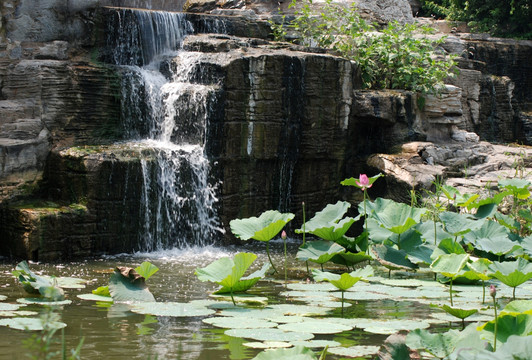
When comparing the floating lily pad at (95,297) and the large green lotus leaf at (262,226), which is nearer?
the floating lily pad at (95,297)

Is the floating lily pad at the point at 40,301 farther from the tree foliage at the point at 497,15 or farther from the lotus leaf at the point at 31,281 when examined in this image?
the tree foliage at the point at 497,15

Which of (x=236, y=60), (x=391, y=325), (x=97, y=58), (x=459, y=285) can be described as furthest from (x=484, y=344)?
(x=97, y=58)

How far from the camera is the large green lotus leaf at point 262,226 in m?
5.13

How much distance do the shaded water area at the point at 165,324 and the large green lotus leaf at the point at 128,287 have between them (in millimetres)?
70

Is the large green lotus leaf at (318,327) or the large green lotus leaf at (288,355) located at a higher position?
the large green lotus leaf at (288,355)

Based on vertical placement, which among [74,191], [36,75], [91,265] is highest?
[36,75]

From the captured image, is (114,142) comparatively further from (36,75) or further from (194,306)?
(194,306)

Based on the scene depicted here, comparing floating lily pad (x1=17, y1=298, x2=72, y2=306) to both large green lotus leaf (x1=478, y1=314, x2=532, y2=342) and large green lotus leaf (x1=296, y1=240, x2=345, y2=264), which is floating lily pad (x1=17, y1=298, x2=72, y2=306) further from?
large green lotus leaf (x1=478, y1=314, x2=532, y2=342)

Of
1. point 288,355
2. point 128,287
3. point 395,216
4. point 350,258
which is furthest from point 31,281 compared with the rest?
point 395,216

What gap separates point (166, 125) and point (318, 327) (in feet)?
17.5

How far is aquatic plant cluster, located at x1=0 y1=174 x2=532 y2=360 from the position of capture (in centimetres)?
307

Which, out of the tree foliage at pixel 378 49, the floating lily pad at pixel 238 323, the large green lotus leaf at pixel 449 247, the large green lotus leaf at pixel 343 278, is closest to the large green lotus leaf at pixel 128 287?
the floating lily pad at pixel 238 323

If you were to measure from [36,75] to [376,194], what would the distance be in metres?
4.26

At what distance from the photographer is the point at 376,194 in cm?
929
